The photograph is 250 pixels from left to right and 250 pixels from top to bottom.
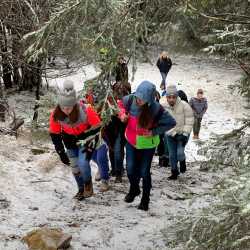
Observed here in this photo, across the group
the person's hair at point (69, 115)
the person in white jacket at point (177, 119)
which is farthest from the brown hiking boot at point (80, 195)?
the person in white jacket at point (177, 119)

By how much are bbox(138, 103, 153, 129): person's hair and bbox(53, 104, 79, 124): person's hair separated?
848 millimetres

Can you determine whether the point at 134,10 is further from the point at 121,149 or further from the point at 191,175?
the point at 191,175

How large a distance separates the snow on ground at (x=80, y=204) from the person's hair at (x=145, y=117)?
71cm

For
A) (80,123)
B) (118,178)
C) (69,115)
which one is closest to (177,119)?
(118,178)

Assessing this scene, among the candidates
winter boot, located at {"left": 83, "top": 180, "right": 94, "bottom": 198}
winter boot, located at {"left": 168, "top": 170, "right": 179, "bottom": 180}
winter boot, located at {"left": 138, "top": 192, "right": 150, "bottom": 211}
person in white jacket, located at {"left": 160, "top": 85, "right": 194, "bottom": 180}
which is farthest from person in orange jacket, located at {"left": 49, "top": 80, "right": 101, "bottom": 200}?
winter boot, located at {"left": 168, "top": 170, "right": 179, "bottom": 180}

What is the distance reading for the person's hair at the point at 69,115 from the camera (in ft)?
20.5

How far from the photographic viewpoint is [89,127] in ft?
21.1

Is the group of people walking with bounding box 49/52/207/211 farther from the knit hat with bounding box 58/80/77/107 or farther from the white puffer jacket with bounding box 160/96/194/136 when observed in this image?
the white puffer jacket with bounding box 160/96/194/136

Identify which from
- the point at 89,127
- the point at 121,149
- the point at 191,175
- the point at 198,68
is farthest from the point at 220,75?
the point at 89,127

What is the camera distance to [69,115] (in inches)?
246

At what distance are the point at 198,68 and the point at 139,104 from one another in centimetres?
2132

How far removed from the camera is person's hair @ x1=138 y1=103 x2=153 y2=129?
245 inches

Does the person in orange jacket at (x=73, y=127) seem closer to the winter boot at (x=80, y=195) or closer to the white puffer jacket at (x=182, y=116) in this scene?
the winter boot at (x=80, y=195)

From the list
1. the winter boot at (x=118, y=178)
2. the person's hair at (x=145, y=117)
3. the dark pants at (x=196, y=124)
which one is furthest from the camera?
the dark pants at (x=196, y=124)
